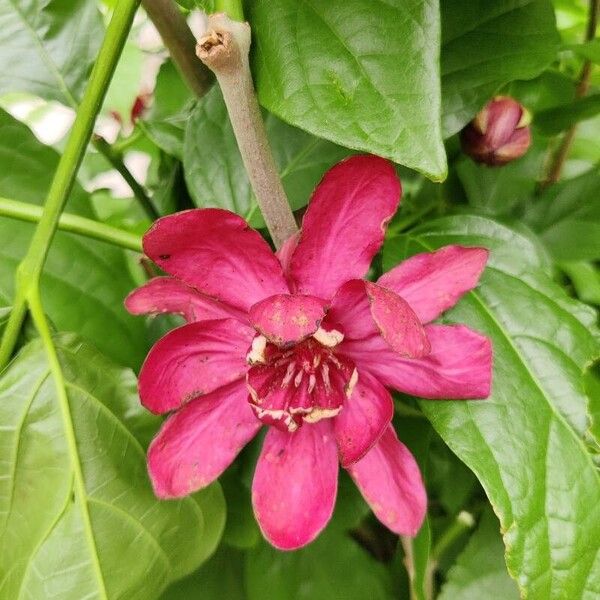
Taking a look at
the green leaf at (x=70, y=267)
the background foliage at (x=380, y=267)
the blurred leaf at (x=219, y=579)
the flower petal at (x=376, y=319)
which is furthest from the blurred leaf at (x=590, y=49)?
the blurred leaf at (x=219, y=579)

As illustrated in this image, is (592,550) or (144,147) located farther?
(144,147)

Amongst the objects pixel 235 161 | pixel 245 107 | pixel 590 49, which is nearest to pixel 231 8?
pixel 245 107

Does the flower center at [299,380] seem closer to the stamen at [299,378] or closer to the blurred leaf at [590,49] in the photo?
the stamen at [299,378]

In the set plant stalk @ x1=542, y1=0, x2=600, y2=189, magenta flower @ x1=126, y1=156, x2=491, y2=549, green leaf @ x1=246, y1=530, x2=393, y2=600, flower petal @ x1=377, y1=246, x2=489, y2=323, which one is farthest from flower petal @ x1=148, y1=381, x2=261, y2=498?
plant stalk @ x1=542, y1=0, x2=600, y2=189

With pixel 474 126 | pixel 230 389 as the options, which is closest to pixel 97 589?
pixel 230 389

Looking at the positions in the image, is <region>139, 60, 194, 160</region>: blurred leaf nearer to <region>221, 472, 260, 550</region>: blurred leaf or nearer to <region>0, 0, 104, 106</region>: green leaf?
<region>0, 0, 104, 106</region>: green leaf

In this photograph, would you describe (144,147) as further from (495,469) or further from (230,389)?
(495,469)
